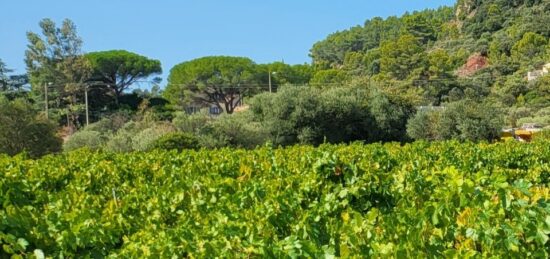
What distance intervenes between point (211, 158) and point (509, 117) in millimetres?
38408

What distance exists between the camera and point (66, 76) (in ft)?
154

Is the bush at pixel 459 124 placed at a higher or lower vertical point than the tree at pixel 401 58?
lower

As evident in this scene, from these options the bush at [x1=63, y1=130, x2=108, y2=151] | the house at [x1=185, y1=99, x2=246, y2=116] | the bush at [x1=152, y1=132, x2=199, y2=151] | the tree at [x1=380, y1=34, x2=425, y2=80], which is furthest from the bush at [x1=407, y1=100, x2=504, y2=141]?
the tree at [x1=380, y1=34, x2=425, y2=80]

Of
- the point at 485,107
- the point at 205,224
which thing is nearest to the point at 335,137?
the point at 485,107

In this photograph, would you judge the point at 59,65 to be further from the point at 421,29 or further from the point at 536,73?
the point at 421,29

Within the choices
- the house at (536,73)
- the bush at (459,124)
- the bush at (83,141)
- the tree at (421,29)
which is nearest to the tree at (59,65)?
the bush at (83,141)

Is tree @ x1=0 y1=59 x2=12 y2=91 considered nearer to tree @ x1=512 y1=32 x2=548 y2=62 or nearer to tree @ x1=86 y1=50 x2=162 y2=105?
tree @ x1=86 y1=50 x2=162 y2=105

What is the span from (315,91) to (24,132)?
13720 mm

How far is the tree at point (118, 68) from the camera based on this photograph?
4978 cm

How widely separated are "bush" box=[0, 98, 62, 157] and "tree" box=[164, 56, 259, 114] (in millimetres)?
26240

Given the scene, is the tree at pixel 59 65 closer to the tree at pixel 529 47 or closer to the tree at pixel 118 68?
the tree at pixel 118 68

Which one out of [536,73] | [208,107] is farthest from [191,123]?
[536,73]

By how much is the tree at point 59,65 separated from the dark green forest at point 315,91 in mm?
86

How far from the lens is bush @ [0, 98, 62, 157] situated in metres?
23.8
